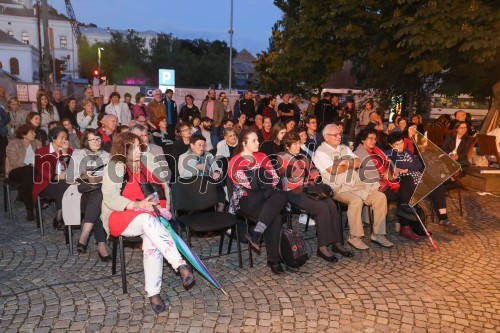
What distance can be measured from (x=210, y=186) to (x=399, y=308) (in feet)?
8.11

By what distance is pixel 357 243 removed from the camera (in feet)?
18.1

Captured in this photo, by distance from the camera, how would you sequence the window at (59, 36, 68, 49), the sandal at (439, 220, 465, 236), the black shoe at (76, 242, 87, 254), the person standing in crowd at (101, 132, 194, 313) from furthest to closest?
the window at (59, 36, 68, 49) < the sandal at (439, 220, 465, 236) < the black shoe at (76, 242, 87, 254) < the person standing in crowd at (101, 132, 194, 313)

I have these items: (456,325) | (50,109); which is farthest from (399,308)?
(50,109)

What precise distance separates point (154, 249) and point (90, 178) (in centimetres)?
175

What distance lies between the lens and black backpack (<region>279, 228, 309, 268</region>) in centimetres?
477

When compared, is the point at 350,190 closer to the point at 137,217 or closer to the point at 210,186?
the point at 210,186

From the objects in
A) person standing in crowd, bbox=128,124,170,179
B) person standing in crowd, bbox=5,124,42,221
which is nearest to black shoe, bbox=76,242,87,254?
person standing in crowd, bbox=128,124,170,179

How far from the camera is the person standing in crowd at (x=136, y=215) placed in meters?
4.00

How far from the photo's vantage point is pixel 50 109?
9.13 metres

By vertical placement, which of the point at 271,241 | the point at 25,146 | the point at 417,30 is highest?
the point at 417,30

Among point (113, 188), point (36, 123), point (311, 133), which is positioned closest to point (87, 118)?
point (36, 123)

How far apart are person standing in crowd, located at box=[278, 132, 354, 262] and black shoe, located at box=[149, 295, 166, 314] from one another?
208cm

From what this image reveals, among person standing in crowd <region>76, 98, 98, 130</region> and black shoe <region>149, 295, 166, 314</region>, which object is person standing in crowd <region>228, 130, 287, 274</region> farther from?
person standing in crowd <region>76, 98, 98, 130</region>

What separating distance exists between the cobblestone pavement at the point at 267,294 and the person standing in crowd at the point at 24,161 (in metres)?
0.88
